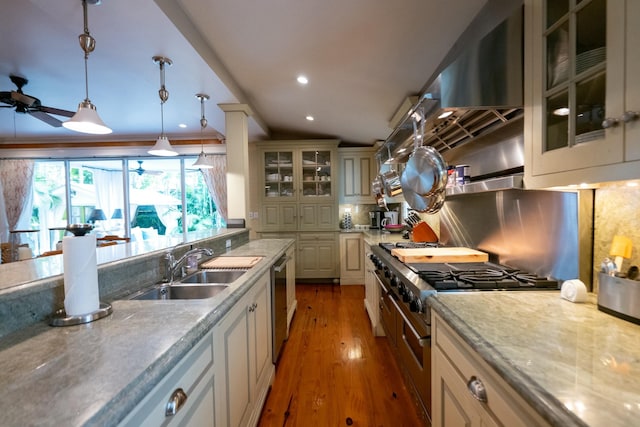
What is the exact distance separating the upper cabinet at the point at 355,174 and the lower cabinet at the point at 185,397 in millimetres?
3910

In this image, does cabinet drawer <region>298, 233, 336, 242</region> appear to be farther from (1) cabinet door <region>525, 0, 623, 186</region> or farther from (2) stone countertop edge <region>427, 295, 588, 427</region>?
(2) stone countertop edge <region>427, 295, 588, 427</region>

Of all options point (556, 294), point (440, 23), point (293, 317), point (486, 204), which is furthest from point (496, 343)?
point (293, 317)

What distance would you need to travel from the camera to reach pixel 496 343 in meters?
0.73

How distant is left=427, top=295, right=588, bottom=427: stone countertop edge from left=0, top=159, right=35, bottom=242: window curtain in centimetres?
711

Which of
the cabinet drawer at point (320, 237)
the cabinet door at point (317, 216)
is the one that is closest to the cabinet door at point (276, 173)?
the cabinet door at point (317, 216)

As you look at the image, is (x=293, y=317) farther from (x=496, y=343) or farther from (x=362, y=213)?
(x=496, y=343)

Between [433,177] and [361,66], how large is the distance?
1.25 meters

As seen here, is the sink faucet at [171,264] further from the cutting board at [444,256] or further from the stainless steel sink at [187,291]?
the cutting board at [444,256]

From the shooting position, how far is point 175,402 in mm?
733

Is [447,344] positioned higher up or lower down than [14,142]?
lower down

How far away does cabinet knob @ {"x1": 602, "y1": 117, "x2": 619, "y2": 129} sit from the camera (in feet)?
2.32

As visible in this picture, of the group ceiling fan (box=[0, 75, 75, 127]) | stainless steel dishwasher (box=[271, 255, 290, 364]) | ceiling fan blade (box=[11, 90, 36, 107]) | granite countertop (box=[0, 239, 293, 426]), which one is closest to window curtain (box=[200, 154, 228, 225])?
ceiling fan (box=[0, 75, 75, 127])

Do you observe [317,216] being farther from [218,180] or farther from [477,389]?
[477,389]

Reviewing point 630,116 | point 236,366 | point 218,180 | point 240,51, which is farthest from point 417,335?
point 218,180
